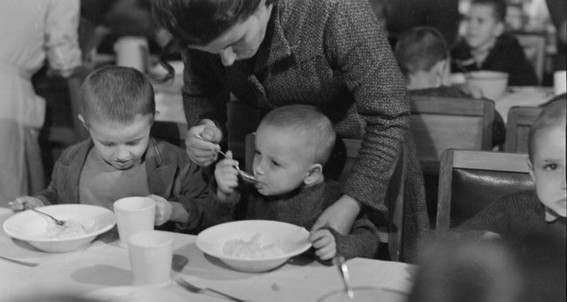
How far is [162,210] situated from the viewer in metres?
1.38

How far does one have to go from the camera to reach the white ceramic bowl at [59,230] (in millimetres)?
1236

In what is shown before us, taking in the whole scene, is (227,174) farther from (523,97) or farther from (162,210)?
(523,97)

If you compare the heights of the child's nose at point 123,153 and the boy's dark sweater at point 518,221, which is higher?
the boy's dark sweater at point 518,221

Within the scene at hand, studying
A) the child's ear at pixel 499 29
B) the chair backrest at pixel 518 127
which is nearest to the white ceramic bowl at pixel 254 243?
the chair backrest at pixel 518 127

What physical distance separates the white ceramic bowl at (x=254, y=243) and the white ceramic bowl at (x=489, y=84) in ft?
5.00

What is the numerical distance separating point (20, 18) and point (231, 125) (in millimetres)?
798

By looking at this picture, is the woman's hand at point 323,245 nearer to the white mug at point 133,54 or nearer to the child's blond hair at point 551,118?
the child's blond hair at point 551,118

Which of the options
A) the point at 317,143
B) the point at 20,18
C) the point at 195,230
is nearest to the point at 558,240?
the point at 317,143

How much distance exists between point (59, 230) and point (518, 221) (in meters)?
0.82

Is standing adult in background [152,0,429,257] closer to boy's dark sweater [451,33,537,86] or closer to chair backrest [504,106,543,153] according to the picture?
chair backrest [504,106,543,153]

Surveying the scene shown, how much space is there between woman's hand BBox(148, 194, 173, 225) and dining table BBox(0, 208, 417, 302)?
0.12 meters

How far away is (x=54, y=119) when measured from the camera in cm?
226

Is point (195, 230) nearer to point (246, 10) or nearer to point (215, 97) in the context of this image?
point (215, 97)

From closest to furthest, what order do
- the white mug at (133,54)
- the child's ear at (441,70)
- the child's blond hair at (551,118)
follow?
the child's blond hair at (551,118)
the child's ear at (441,70)
the white mug at (133,54)
